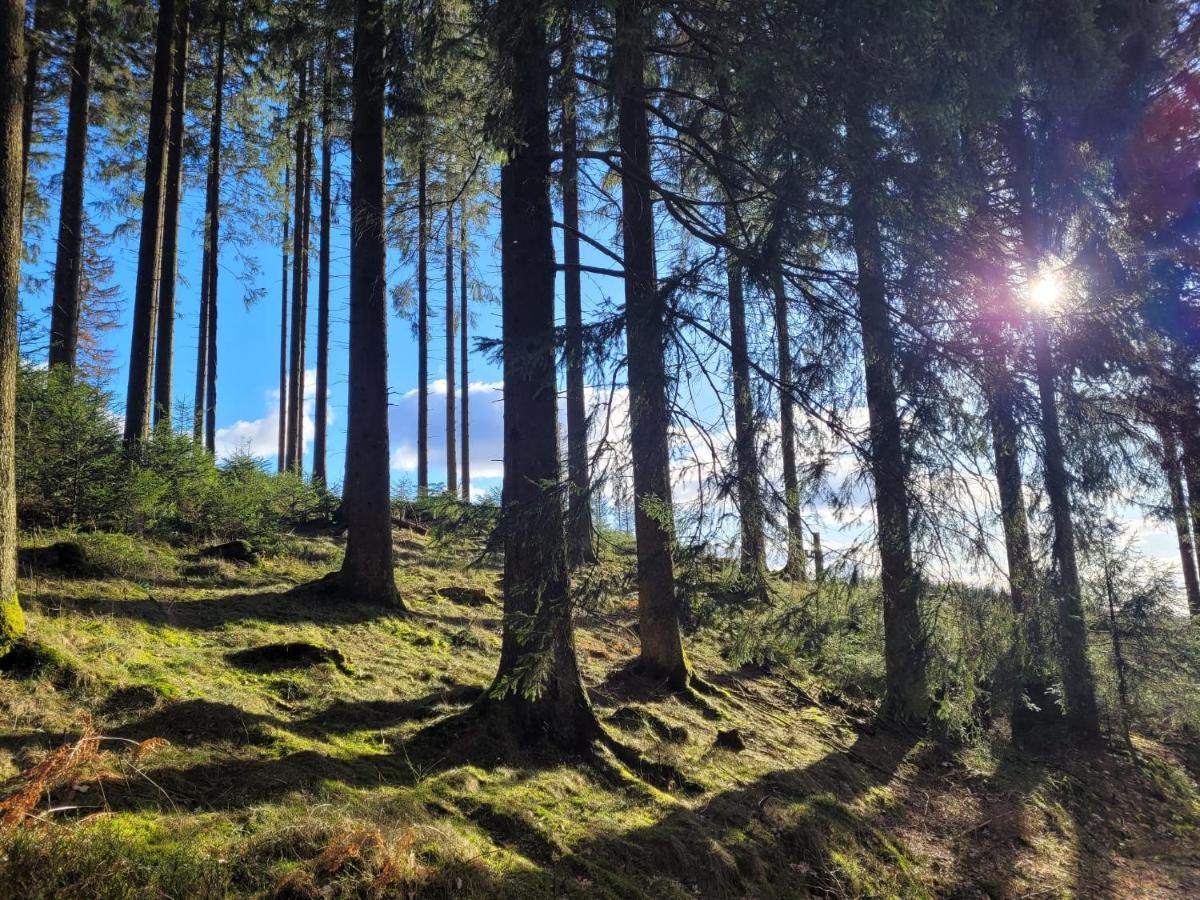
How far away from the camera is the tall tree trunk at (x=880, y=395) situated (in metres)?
4.05

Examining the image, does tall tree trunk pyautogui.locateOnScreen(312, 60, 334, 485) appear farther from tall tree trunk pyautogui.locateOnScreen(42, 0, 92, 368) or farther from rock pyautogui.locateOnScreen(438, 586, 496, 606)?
rock pyautogui.locateOnScreen(438, 586, 496, 606)

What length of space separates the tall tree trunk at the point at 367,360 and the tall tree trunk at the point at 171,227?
5252mm

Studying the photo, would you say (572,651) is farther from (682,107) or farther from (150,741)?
(682,107)

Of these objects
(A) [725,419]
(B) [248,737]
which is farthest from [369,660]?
(A) [725,419]

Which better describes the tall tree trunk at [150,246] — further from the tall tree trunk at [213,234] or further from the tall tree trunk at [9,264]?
the tall tree trunk at [9,264]

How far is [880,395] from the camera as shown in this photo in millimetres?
4398

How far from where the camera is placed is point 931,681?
4887 millimetres

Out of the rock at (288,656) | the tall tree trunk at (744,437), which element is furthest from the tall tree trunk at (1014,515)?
the rock at (288,656)

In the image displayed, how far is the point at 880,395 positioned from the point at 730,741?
3878 millimetres

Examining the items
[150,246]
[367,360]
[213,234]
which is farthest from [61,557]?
[213,234]

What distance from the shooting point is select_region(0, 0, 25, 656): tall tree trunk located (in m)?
4.78

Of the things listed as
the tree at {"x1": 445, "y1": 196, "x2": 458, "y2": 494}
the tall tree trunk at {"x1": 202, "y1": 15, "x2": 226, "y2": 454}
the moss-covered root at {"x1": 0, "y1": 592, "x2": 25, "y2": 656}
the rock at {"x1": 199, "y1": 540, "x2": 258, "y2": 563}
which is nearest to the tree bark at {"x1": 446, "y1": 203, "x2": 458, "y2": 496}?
the tree at {"x1": 445, "y1": 196, "x2": 458, "y2": 494}

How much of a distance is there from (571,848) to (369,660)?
330cm

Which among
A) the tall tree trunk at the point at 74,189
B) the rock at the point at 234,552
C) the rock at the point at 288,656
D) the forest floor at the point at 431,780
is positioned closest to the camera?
the forest floor at the point at 431,780
